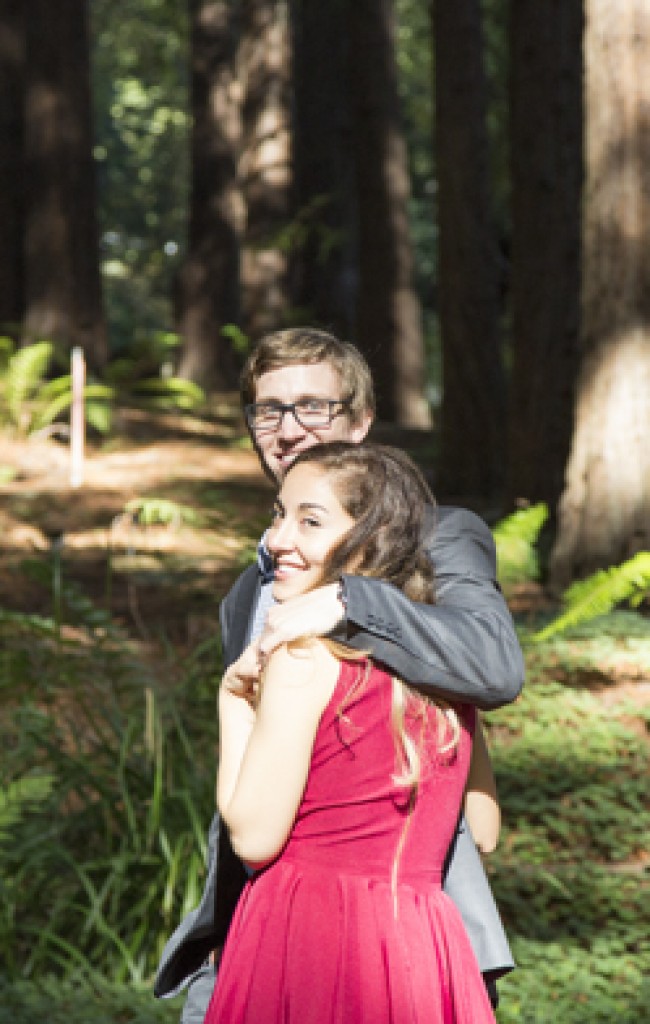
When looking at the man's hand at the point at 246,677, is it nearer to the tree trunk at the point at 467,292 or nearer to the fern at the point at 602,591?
the fern at the point at 602,591

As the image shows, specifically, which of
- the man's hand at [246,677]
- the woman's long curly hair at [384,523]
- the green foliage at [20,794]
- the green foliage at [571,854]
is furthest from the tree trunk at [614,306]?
the man's hand at [246,677]

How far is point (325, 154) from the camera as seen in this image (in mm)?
21844

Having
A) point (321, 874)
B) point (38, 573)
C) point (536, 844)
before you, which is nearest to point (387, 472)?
point (321, 874)

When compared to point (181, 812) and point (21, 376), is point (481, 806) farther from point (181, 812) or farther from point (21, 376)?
point (21, 376)

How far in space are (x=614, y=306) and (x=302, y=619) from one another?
6.15 meters

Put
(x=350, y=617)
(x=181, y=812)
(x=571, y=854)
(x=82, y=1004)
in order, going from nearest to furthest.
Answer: (x=350, y=617) → (x=82, y=1004) → (x=181, y=812) → (x=571, y=854)

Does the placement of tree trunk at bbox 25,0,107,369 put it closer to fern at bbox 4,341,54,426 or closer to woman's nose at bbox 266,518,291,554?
fern at bbox 4,341,54,426

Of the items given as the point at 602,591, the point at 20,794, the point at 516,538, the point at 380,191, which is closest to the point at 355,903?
the point at 20,794

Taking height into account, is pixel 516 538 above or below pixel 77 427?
above

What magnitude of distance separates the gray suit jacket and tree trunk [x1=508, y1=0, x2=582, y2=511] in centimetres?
699

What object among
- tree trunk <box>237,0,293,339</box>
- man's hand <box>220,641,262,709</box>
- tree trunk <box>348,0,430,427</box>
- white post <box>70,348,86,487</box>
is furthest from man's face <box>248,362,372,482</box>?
tree trunk <box>348,0,430,427</box>

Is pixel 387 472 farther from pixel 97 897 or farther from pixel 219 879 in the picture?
pixel 97 897

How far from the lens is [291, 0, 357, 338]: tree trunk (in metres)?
21.8

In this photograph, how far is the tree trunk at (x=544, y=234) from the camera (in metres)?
10.1
